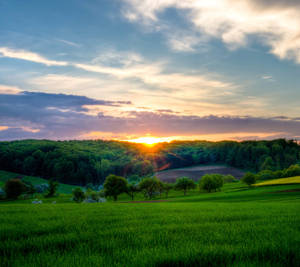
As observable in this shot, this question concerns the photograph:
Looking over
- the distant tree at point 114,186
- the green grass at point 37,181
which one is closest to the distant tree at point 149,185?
the distant tree at point 114,186

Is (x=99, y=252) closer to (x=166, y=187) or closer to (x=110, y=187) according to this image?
(x=110, y=187)

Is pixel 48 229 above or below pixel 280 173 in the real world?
above

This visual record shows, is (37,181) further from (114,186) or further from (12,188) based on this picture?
(114,186)

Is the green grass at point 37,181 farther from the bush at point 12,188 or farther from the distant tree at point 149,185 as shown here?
the distant tree at point 149,185

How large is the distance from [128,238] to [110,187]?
76.7 m

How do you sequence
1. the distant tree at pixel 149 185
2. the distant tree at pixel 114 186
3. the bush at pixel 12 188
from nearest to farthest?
1. the distant tree at pixel 114 186
2. the distant tree at pixel 149 185
3. the bush at pixel 12 188

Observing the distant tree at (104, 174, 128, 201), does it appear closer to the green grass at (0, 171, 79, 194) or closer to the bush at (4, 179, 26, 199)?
the bush at (4, 179, 26, 199)

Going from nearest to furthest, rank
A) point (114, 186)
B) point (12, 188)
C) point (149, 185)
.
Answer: point (114, 186) → point (149, 185) → point (12, 188)

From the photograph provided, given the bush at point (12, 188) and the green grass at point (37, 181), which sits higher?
the bush at point (12, 188)

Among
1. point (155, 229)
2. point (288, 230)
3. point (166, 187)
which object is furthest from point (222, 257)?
point (166, 187)

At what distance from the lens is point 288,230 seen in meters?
7.19

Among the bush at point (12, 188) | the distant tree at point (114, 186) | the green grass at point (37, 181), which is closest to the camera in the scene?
the distant tree at point (114, 186)

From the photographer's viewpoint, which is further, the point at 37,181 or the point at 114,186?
the point at 37,181

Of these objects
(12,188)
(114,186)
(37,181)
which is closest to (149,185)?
(114,186)
